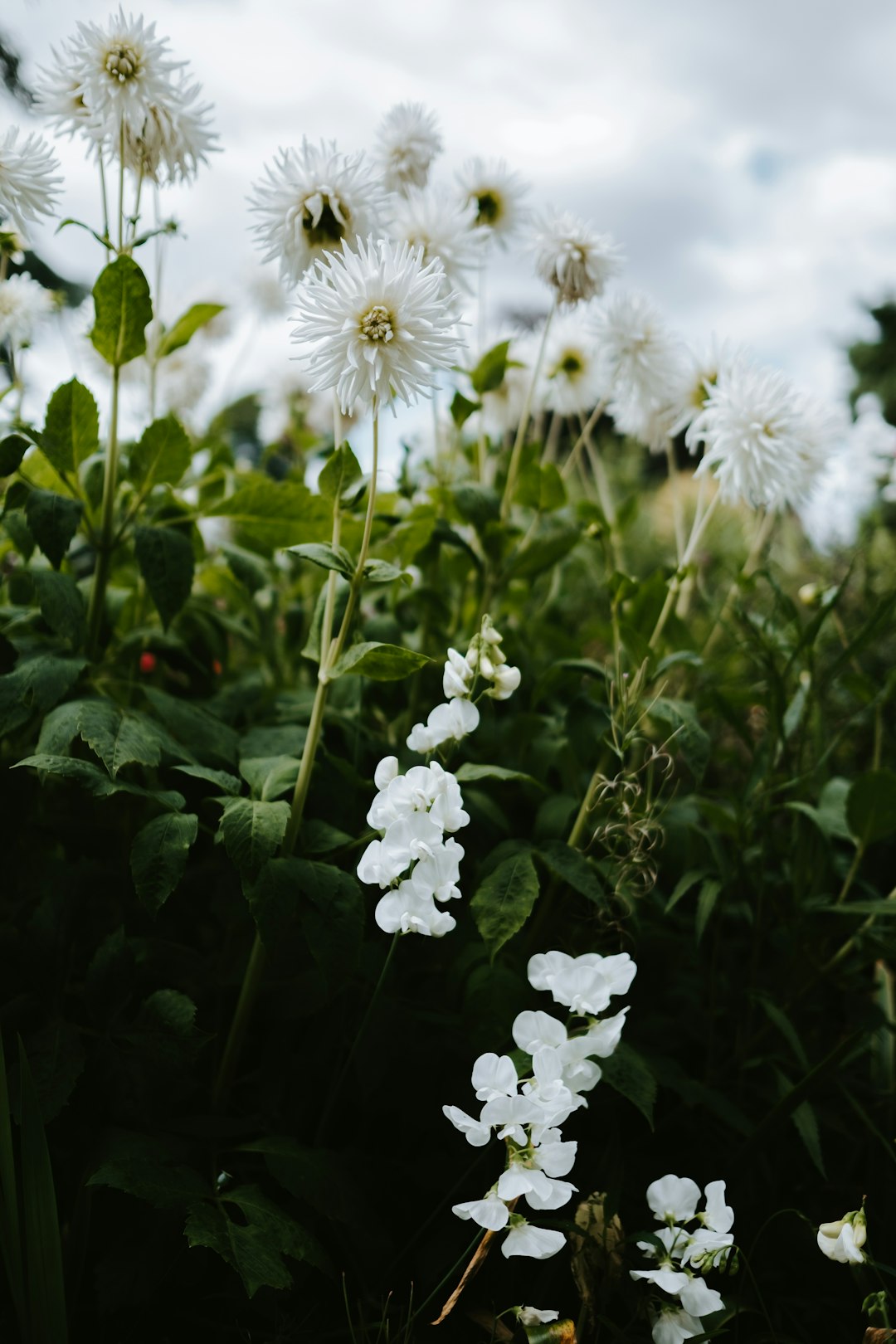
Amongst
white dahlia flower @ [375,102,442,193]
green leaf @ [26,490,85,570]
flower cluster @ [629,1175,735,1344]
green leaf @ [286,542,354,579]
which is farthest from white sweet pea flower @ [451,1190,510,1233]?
white dahlia flower @ [375,102,442,193]

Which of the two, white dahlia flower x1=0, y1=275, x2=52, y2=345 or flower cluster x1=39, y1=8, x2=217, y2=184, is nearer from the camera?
flower cluster x1=39, y1=8, x2=217, y2=184

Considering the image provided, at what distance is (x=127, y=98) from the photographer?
125 cm

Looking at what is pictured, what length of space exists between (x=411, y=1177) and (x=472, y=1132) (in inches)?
18.3

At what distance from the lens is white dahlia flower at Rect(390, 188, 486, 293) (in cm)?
147

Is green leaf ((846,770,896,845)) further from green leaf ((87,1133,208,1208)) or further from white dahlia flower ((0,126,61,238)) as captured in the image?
white dahlia flower ((0,126,61,238))

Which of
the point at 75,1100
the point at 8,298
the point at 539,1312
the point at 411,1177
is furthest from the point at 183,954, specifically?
the point at 8,298

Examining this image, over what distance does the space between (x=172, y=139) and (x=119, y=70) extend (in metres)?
0.11

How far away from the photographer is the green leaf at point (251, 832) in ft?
3.54

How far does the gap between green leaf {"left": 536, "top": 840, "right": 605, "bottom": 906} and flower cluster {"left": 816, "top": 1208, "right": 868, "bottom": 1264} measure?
41 centimetres

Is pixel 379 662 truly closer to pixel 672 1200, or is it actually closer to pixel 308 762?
pixel 308 762

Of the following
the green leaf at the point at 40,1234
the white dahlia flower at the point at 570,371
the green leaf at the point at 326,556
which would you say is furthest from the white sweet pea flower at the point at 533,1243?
the white dahlia flower at the point at 570,371

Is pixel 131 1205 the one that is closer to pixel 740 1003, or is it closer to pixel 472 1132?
pixel 472 1132

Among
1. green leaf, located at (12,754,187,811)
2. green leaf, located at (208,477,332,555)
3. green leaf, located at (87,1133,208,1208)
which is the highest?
green leaf, located at (208,477,332,555)

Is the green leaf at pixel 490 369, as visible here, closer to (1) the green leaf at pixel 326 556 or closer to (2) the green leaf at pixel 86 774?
(1) the green leaf at pixel 326 556
